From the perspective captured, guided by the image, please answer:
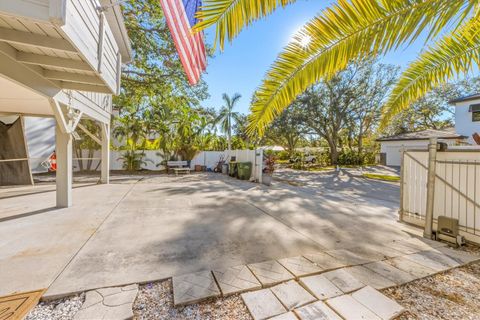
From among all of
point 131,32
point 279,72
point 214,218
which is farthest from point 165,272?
point 131,32

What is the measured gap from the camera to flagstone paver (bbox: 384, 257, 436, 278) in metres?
2.46

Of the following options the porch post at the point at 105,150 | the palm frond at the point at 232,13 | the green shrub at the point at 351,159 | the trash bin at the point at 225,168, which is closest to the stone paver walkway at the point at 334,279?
the palm frond at the point at 232,13

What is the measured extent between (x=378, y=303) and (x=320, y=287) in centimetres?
49

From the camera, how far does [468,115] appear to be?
15.5 m

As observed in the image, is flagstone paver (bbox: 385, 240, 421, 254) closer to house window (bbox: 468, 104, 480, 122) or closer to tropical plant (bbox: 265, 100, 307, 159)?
tropical plant (bbox: 265, 100, 307, 159)

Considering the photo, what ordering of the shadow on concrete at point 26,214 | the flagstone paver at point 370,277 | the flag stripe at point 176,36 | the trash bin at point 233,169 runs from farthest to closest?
the trash bin at point 233,169, the shadow on concrete at point 26,214, the flag stripe at point 176,36, the flagstone paver at point 370,277

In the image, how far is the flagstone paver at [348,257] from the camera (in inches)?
105

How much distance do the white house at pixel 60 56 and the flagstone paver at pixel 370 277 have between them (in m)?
3.97

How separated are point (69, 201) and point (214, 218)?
3.66 meters

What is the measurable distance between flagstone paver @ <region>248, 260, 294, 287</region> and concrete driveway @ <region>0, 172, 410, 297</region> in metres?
0.17

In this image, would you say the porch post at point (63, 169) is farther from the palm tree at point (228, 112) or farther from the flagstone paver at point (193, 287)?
the palm tree at point (228, 112)

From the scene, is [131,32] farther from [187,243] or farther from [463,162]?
[463,162]

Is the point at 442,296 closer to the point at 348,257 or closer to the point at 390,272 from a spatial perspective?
the point at 390,272

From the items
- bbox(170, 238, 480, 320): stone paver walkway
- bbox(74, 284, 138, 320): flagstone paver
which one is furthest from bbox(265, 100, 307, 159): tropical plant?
bbox(74, 284, 138, 320): flagstone paver
